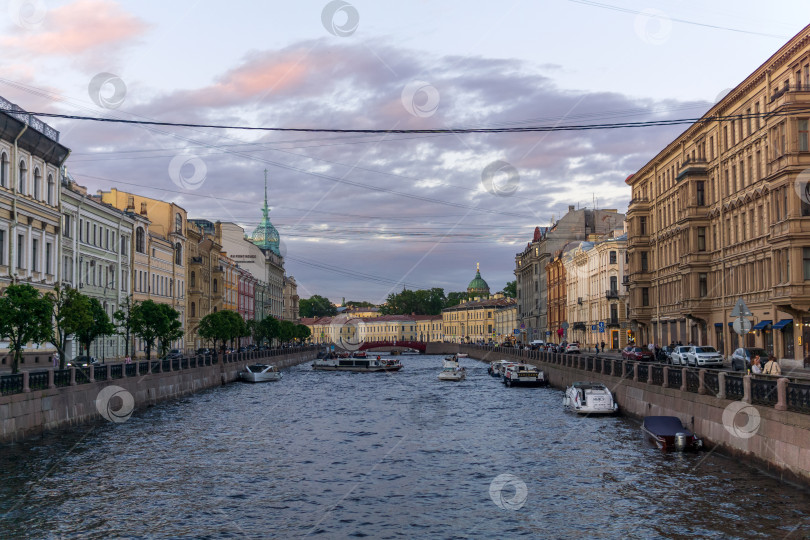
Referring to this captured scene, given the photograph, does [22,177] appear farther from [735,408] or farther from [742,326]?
[735,408]

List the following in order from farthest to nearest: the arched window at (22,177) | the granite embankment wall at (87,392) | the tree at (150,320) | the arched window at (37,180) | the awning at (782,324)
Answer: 1. the tree at (150,320)
2. the arched window at (37,180)
3. the awning at (782,324)
4. the arched window at (22,177)
5. the granite embankment wall at (87,392)

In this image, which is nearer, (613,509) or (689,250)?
(613,509)

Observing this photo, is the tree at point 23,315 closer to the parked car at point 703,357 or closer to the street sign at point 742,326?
the street sign at point 742,326

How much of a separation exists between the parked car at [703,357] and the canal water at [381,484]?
11.7 metres

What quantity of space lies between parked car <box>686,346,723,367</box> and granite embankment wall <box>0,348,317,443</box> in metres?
30.8

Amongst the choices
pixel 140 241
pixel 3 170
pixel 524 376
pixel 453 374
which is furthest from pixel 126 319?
pixel 453 374

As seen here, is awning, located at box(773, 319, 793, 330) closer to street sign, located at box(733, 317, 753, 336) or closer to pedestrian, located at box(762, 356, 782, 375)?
pedestrian, located at box(762, 356, 782, 375)

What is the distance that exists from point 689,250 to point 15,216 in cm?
4706

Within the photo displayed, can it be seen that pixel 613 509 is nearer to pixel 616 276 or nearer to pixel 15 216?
pixel 15 216

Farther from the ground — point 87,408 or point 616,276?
point 616,276

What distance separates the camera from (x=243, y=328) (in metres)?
90.2

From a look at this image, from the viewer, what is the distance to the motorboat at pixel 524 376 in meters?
66.9

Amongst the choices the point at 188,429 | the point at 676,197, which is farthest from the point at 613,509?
the point at 676,197

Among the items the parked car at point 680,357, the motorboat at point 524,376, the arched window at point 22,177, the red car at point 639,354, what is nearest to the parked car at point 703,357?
the parked car at point 680,357
